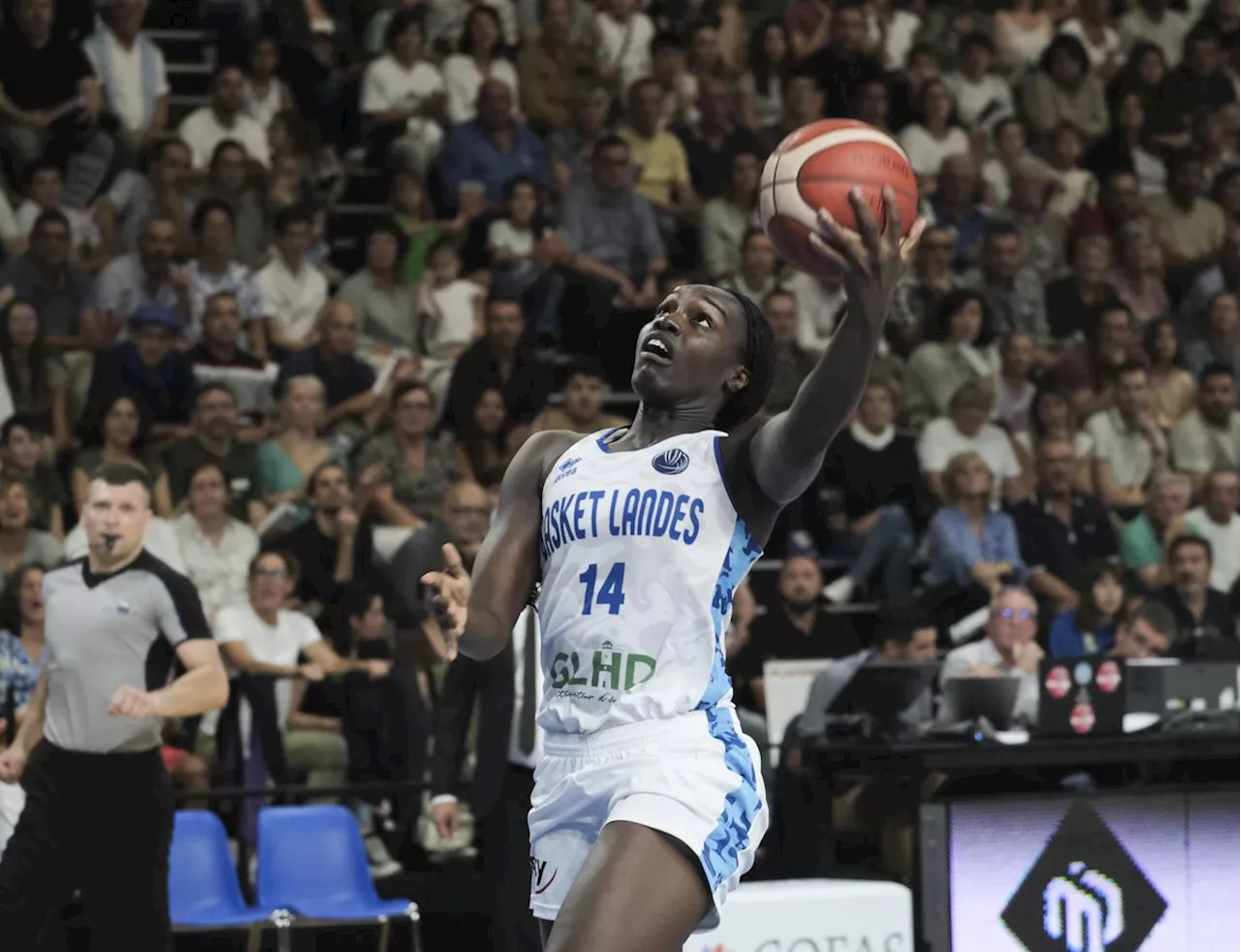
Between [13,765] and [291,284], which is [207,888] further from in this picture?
[291,284]

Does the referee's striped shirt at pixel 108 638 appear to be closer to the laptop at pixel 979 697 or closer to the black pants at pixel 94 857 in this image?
the black pants at pixel 94 857

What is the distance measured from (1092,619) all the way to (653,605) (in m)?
6.99

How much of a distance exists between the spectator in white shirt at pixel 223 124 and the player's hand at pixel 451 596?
26.1 feet

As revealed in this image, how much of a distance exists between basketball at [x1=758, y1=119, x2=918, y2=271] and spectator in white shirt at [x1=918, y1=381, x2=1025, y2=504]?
24.2 feet

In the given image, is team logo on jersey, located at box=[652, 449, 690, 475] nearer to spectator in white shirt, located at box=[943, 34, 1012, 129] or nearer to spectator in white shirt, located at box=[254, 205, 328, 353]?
spectator in white shirt, located at box=[254, 205, 328, 353]

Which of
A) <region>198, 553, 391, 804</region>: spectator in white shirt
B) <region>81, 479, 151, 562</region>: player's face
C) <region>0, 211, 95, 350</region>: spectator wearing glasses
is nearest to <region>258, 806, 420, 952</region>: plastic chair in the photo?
<region>198, 553, 391, 804</region>: spectator in white shirt

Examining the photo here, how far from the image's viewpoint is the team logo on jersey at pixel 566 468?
4344mm

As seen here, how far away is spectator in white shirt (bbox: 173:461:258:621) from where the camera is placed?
950 cm

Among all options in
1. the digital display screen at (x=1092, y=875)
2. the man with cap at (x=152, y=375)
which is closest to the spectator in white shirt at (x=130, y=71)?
the man with cap at (x=152, y=375)

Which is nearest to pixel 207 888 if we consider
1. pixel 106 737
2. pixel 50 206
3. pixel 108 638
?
pixel 106 737

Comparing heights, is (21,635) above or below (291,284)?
below

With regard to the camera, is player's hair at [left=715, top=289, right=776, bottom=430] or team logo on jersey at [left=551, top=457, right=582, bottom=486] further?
player's hair at [left=715, top=289, right=776, bottom=430]

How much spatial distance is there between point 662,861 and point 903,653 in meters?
6.12

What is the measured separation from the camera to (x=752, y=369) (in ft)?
14.8
